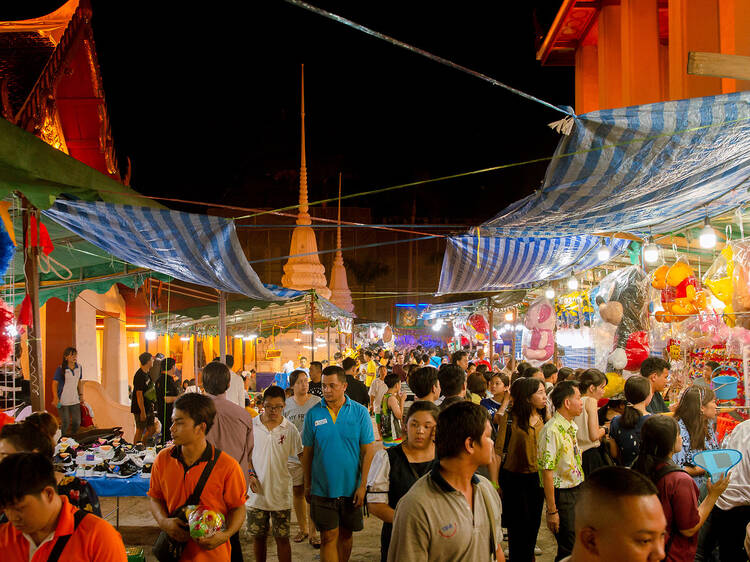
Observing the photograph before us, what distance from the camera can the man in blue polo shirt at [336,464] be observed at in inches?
195

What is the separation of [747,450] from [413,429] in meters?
2.54

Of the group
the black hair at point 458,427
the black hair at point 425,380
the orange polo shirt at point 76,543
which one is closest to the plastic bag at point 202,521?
the orange polo shirt at point 76,543

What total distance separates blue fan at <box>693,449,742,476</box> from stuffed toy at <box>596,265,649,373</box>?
4506mm

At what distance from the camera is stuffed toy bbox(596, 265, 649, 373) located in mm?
8203

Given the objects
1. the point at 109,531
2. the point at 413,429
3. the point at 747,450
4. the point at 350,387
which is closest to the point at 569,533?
the point at 747,450

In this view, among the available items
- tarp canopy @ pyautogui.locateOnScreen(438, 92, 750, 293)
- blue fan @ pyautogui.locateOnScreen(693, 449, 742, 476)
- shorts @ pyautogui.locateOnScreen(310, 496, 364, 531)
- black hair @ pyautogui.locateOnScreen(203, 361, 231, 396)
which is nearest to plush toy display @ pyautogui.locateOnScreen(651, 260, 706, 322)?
tarp canopy @ pyautogui.locateOnScreen(438, 92, 750, 293)

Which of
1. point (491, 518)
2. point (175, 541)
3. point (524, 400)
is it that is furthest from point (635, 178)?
point (175, 541)

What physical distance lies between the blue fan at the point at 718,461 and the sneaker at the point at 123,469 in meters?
5.07

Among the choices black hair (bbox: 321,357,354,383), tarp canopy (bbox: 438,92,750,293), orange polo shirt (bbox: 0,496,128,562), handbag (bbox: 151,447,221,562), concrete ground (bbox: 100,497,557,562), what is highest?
tarp canopy (bbox: 438,92,750,293)

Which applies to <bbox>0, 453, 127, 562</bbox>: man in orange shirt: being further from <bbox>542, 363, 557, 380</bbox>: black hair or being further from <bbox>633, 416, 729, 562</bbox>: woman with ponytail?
<bbox>542, 363, 557, 380</bbox>: black hair

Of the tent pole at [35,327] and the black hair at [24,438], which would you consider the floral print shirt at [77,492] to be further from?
the tent pole at [35,327]

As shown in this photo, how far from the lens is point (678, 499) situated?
333cm

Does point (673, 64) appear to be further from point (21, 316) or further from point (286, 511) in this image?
point (21, 316)

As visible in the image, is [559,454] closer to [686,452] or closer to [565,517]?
[565,517]
